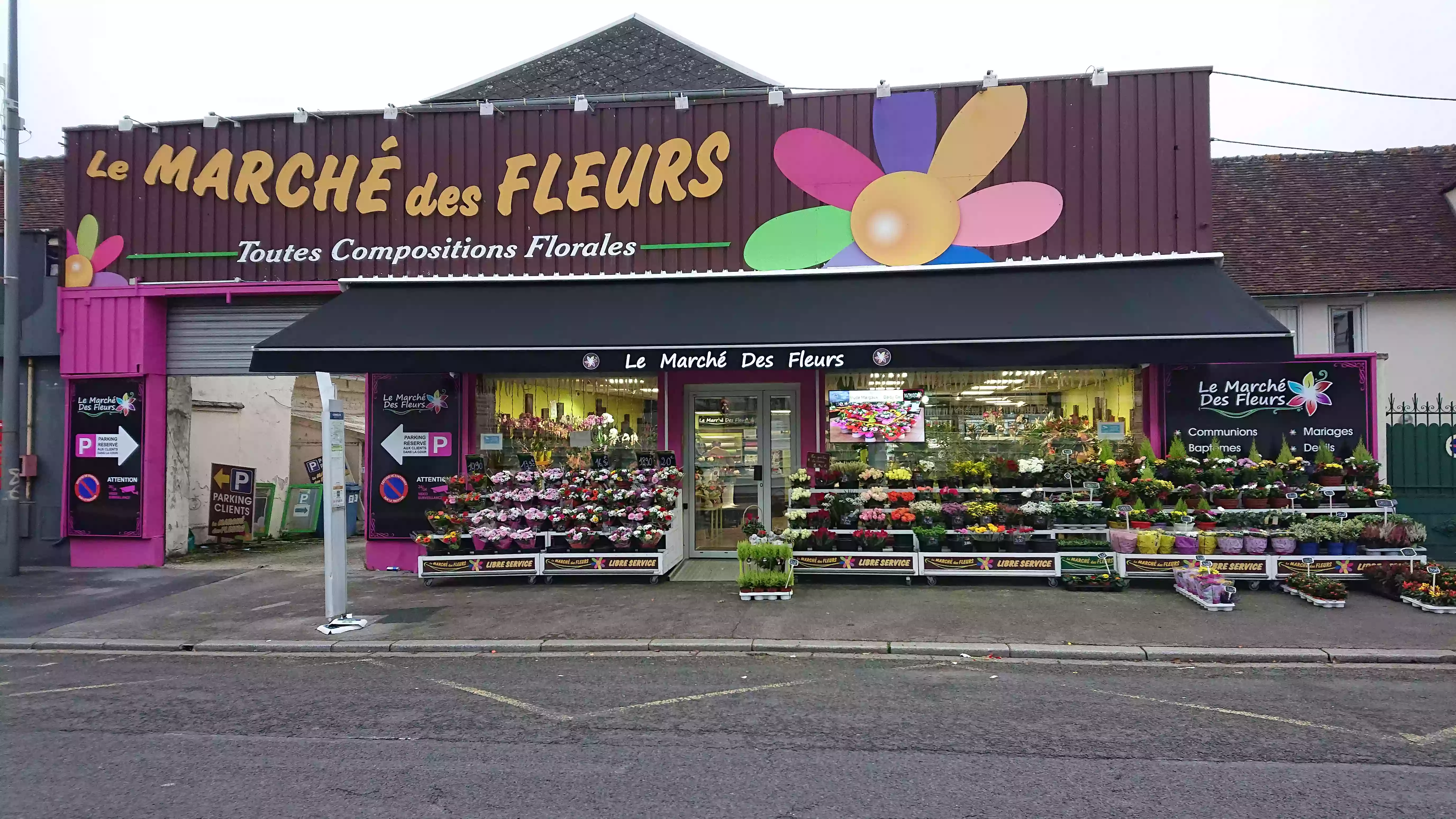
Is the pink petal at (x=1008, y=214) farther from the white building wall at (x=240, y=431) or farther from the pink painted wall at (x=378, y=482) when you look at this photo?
the white building wall at (x=240, y=431)

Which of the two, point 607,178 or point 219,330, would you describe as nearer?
point 607,178

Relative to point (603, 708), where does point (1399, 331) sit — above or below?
above

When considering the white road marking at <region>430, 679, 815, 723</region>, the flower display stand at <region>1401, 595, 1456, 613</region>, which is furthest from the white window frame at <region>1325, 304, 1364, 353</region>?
the white road marking at <region>430, 679, 815, 723</region>

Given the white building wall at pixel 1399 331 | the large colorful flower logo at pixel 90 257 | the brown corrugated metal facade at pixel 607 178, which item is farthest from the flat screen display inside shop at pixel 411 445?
the white building wall at pixel 1399 331

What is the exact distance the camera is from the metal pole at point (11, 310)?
11.1m

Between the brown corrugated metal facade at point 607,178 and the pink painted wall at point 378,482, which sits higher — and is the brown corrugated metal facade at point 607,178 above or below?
above

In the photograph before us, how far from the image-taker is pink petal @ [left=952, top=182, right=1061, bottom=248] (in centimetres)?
1056

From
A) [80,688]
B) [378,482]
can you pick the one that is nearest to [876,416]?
[378,482]

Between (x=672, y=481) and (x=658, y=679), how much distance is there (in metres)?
4.45

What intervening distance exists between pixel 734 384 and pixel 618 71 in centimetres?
1101

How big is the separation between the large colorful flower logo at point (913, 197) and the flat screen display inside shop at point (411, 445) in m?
4.81

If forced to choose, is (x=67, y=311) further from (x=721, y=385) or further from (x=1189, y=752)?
(x=1189, y=752)

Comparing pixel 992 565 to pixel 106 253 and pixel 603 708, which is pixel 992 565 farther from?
pixel 106 253

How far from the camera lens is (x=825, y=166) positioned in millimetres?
10977
